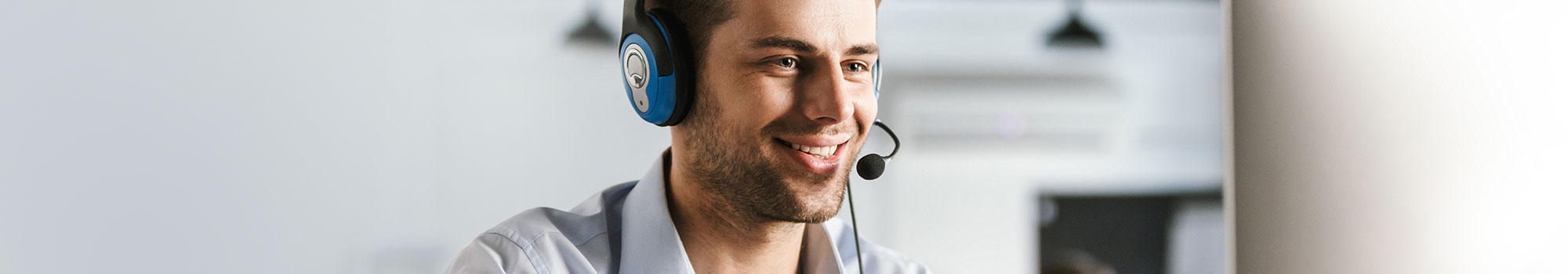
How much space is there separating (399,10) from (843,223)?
1668 millimetres

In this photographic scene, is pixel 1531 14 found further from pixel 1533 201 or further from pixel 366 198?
pixel 366 198

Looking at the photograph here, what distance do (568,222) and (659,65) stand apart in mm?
212

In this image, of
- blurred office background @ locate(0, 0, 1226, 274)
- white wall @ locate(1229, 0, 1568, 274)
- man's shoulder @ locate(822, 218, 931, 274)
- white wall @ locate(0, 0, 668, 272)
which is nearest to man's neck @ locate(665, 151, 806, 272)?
man's shoulder @ locate(822, 218, 931, 274)

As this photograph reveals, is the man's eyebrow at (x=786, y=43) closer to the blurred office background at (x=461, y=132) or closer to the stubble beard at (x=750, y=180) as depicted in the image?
the stubble beard at (x=750, y=180)

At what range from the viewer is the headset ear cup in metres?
0.99

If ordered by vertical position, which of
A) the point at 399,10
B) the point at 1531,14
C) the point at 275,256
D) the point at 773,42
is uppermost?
the point at 399,10

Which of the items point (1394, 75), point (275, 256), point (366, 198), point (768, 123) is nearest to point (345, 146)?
point (366, 198)

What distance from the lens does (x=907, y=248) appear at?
308cm

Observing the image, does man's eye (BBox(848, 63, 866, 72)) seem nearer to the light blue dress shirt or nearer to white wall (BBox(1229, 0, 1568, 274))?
the light blue dress shirt

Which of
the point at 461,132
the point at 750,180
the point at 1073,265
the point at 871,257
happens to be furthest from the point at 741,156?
the point at 1073,265

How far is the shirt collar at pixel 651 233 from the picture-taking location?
1.05m

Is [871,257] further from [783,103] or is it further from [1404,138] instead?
[1404,138]

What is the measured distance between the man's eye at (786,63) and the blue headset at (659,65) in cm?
9

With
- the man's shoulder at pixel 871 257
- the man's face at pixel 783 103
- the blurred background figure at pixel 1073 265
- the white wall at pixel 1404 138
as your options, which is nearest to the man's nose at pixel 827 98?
the man's face at pixel 783 103
